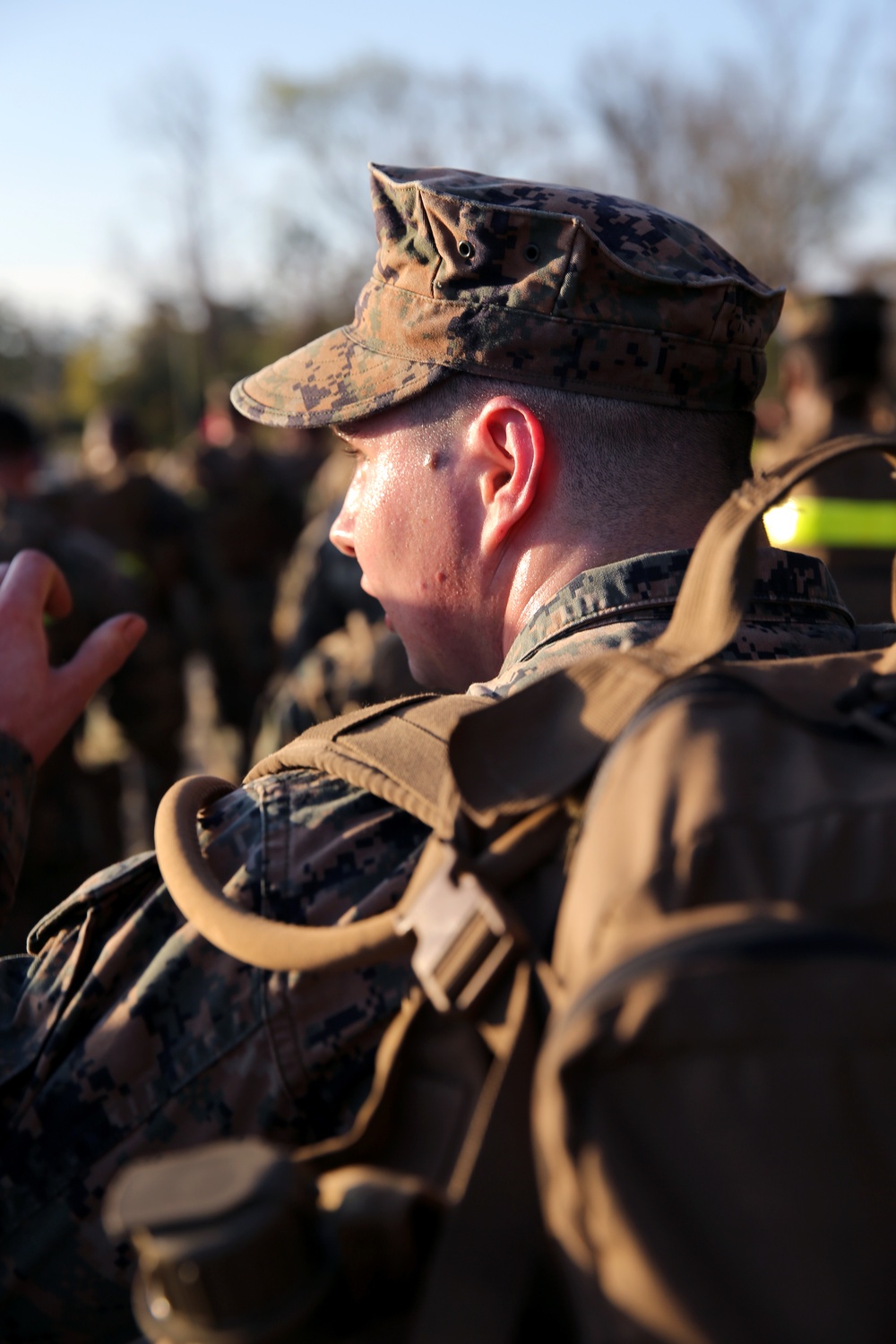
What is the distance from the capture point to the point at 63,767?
4832 millimetres

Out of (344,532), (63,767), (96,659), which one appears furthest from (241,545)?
(344,532)

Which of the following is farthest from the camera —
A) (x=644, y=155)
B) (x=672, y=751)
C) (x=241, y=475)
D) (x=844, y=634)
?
(x=644, y=155)

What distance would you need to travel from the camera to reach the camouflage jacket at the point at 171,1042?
3.98 feet

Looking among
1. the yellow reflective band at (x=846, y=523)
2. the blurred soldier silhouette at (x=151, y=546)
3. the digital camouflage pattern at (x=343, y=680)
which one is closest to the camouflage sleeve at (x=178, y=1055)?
the digital camouflage pattern at (x=343, y=680)

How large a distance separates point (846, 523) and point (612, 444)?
2.81 metres

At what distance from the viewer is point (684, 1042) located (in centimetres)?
76

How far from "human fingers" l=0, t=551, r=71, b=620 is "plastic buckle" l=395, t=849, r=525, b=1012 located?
119cm

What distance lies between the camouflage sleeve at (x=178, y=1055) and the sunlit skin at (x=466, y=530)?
1.62 feet

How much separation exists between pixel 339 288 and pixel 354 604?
128 ft

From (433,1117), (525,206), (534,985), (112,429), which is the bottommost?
(112,429)

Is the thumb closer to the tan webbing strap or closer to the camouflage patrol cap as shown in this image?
the camouflage patrol cap

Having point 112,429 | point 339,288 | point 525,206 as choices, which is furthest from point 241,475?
point 339,288

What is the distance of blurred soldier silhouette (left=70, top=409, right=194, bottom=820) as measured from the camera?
6504 millimetres

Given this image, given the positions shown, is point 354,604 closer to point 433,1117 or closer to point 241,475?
point 433,1117
